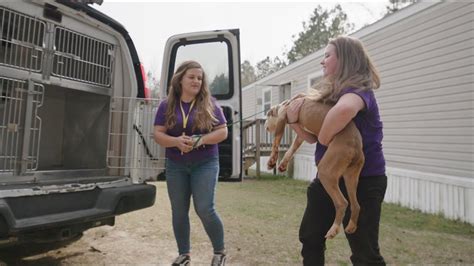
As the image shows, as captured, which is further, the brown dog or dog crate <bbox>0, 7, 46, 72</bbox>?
dog crate <bbox>0, 7, 46, 72</bbox>

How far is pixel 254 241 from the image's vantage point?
3896 mm

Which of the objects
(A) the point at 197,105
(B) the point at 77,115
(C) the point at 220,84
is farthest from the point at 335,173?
(B) the point at 77,115

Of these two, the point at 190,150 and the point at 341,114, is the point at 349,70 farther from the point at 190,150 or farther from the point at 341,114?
the point at 190,150

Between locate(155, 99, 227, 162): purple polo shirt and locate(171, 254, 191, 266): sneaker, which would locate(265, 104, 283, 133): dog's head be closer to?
locate(155, 99, 227, 162): purple polo shirt

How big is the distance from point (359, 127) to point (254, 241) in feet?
7.95

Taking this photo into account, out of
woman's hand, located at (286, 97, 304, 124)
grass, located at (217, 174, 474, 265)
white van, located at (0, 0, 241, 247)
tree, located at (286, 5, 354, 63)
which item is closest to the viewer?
woman's hand, located at (286, 97, 304, 124)

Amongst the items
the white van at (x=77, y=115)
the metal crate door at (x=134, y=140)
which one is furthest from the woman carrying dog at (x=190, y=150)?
the metal crate door at (x=134, y=140)

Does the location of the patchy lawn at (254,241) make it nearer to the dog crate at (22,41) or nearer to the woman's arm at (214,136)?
the woman's arm at (214,136)

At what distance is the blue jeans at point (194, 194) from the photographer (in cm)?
253

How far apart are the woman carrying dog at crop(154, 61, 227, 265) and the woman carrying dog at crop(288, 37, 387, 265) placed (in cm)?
80

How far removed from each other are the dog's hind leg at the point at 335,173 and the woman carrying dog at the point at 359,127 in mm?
79

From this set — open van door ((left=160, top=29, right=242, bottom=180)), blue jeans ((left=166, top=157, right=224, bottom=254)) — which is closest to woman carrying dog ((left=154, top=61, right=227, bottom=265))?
blue jeans ((left=166, top=157, right=224, bottom=254))

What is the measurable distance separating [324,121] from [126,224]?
346 centimetres

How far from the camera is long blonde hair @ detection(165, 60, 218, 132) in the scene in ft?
8.54
